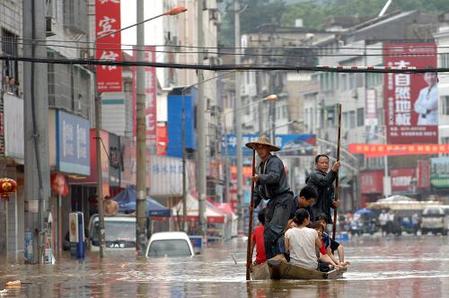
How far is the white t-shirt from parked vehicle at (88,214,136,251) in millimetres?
28932

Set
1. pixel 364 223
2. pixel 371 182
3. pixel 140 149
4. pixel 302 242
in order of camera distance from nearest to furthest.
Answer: pixel 302 242, pixel 140 149, pixel 364 223, pixel 371 182

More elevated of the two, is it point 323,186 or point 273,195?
point 323,186

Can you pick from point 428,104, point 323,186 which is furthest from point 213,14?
point 323,186

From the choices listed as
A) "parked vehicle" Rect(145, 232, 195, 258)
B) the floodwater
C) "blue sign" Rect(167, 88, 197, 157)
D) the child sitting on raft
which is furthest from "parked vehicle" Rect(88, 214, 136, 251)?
"blue sign" Rect(167, 88, 197, 157)

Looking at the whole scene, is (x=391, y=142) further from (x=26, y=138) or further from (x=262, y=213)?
(x=262, y=213)

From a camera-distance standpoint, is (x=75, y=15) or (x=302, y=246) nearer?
(x=302, y=246)

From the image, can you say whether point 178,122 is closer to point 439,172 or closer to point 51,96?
point 51,96

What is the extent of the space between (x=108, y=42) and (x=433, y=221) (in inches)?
1993

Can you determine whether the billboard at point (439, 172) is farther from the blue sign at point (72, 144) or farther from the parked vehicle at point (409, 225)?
the blue sign at point (72, 144)

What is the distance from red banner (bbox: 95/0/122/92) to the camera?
52.0m

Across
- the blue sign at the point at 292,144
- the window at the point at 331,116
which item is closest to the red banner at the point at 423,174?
the blue sign at the point at 292,144

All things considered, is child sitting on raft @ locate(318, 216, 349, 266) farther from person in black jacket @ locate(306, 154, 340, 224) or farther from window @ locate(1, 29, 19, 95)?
window @ locate(1, 29, 19, 95)

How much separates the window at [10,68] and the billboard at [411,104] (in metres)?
56.1

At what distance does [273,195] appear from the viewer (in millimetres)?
22469
